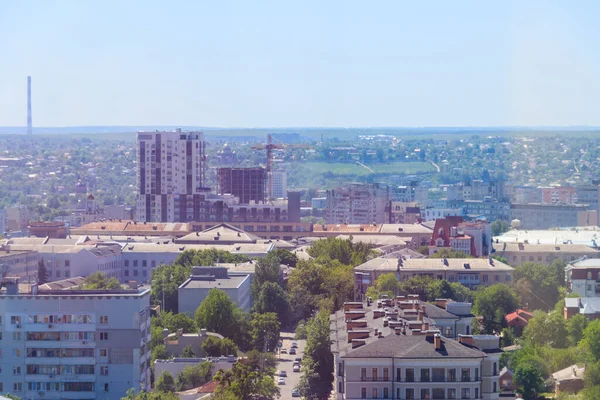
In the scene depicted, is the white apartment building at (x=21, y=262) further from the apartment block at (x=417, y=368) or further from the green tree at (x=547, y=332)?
the apartment block at (x=417, y=368)

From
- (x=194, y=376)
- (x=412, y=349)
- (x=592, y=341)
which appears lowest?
(x=194, y=376)

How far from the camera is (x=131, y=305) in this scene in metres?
31.2

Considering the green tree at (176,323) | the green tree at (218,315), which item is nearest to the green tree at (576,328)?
the green tree at (218,315)

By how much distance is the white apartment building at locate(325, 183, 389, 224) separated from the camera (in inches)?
4259

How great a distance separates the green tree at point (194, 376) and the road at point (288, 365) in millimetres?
1736

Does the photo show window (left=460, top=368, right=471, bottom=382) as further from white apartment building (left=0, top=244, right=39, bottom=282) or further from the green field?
the green field

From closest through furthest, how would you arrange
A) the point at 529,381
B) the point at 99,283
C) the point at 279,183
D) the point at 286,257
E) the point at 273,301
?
the point at 529,381
the point at 273,301
the point at 99,283
the point at 286,257
the point at 279,183

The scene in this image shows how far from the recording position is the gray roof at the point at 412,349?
27.5m

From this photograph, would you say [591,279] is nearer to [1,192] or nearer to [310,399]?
[310,399]

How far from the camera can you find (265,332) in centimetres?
4175

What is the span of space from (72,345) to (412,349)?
7040 millimetres

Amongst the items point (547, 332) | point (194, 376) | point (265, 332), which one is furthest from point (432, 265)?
point (194, 376)

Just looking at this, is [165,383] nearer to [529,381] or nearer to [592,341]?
[529,381]

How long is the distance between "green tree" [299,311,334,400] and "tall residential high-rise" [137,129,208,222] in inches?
2134
